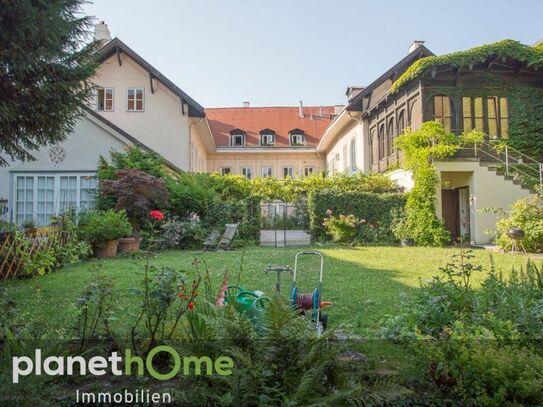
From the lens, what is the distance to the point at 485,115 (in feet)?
59.9

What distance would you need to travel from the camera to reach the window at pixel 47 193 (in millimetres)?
17016

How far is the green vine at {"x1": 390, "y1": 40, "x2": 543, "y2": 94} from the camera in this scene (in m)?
17.2

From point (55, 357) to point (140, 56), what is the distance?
68.5ft

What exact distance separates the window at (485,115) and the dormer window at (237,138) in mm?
21237

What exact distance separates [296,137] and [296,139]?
191 millimetres

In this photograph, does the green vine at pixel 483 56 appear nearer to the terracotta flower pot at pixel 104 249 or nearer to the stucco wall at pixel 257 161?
the terracotta flower pot at pixel 104 249

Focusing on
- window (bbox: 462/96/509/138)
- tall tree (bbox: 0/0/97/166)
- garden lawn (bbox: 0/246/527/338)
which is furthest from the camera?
window (bbox: 462/96/509/138)

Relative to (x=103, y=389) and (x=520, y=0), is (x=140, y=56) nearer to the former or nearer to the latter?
(x=520, y=0)

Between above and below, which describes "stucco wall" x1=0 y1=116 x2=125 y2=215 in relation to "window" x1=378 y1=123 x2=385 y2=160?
below

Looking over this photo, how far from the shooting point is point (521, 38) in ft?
59.5

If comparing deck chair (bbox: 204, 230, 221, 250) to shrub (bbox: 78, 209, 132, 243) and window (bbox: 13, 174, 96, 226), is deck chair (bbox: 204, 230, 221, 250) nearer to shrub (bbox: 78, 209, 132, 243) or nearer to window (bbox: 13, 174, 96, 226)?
shrub (bbox: 78, 209, 132, 243)

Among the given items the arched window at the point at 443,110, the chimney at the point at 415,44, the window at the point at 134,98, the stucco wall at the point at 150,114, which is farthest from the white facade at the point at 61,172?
the chimney at the point at 415,44

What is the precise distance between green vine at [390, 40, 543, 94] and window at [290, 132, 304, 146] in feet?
63.4

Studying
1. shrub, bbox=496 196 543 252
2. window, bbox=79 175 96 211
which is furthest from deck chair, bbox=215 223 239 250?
shrub, bbox=496 196 543 252
